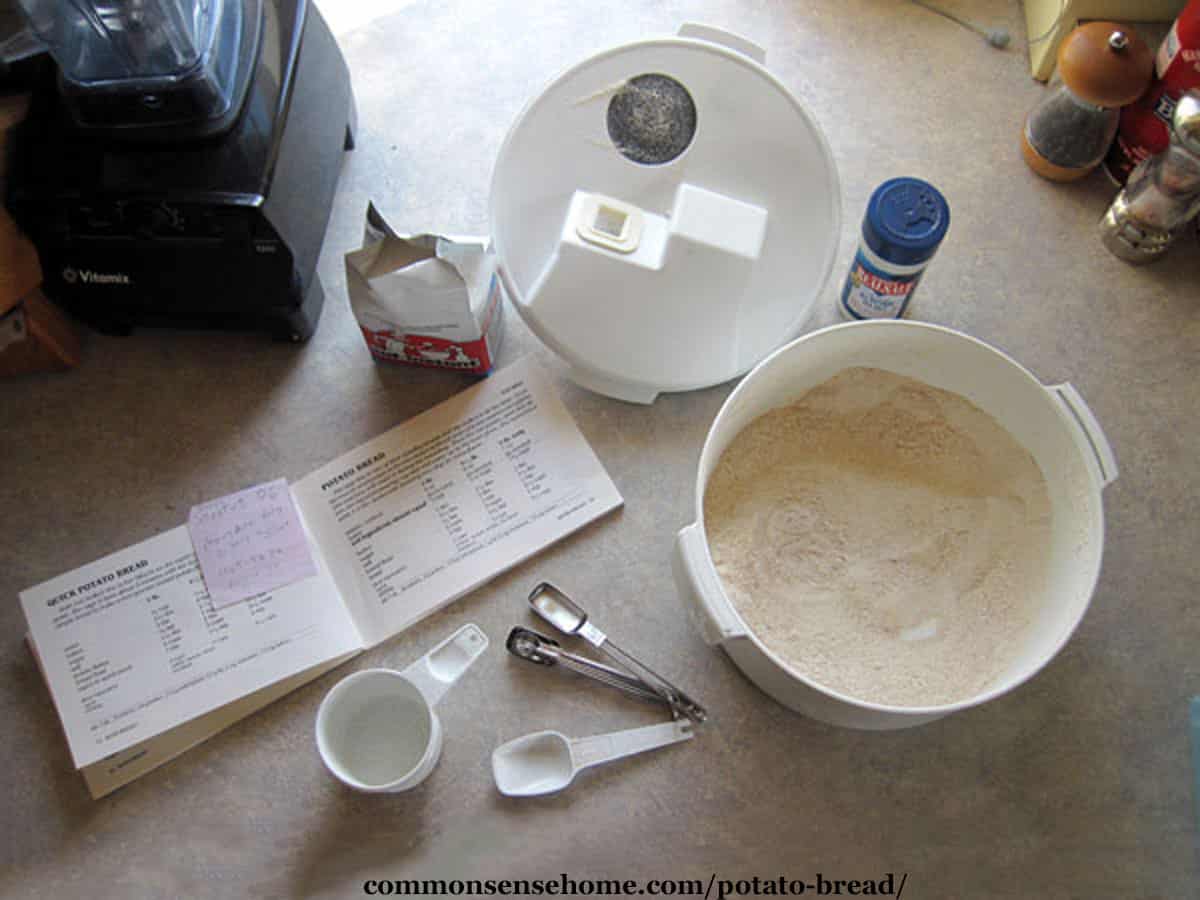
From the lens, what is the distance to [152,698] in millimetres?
769

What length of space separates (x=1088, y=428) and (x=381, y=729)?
64cm

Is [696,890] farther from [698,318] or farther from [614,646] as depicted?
[698,318]

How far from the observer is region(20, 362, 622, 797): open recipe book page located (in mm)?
768

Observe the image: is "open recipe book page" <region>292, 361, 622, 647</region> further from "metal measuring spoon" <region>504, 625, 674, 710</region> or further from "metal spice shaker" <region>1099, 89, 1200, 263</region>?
"metal spice shaker" <region>1099, 89, 1200, 263</region>

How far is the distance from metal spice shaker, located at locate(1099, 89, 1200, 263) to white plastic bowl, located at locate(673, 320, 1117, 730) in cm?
31

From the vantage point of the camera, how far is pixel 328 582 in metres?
0.82

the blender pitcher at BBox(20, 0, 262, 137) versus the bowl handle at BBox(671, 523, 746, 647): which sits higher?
the blender pitcher at BBox(20, 0, 262, 137)

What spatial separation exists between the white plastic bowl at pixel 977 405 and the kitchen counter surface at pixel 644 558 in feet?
0.33

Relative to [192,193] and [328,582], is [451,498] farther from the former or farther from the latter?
[192,193]

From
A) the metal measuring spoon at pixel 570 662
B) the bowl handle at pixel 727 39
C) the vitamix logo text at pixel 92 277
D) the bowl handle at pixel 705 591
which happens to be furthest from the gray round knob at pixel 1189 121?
the vitamix logo text at pixel 92 277

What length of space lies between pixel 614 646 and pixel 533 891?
210mm

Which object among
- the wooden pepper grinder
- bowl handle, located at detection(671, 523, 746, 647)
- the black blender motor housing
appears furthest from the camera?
the wooden pepper grinder

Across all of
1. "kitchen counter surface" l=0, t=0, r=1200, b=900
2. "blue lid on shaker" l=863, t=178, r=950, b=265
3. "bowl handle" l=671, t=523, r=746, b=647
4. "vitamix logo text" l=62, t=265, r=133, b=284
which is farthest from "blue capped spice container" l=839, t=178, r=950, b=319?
"vitamix logo text" l=62, t=265, r=133, b=284

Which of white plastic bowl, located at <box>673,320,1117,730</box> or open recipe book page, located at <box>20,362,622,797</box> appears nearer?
white plastic bowl, located at <box>673,320,1117,730</box>
